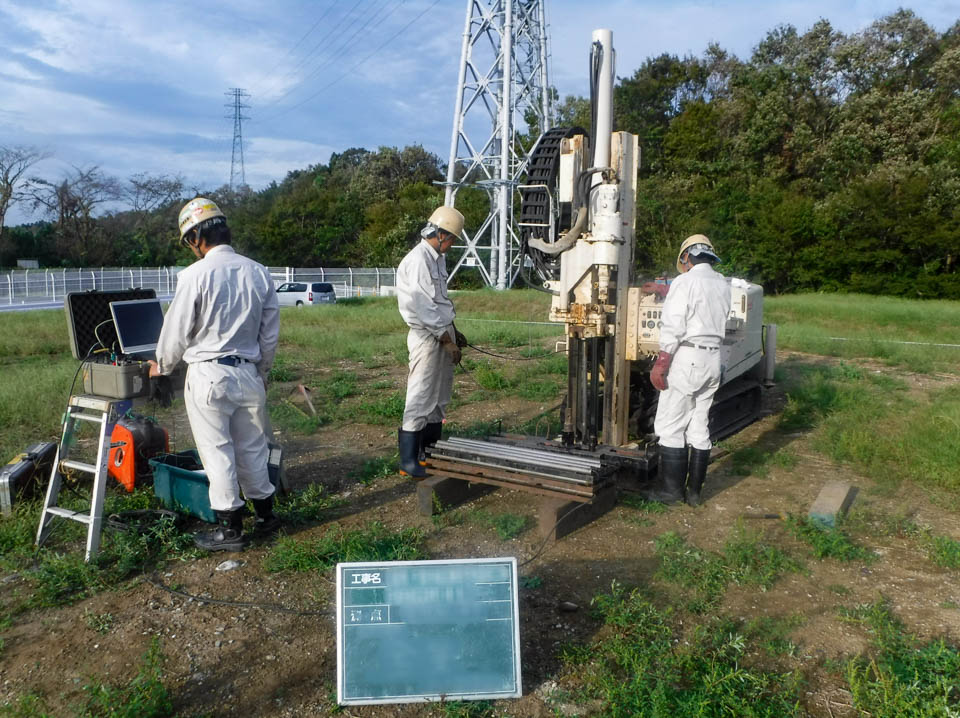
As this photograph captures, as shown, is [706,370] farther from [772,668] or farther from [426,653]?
[426,653]

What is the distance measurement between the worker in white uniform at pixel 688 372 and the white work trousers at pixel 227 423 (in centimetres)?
271

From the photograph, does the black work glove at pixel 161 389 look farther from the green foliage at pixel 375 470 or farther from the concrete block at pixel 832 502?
the concrete block at pixel 832 502

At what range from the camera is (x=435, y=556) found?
4355mm

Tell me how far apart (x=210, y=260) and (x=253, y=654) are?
2175mm

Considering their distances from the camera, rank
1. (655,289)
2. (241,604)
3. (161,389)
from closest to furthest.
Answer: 1. (241,604)
2. (161,389)
3. (655,289)

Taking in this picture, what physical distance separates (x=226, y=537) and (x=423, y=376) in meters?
1.84

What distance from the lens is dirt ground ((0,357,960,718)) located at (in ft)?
10.1

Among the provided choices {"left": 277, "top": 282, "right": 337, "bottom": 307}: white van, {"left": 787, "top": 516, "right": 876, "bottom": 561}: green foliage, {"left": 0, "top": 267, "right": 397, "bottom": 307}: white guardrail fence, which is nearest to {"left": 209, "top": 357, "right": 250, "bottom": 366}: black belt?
{"left": 787, "top": 516, "right": 876, "bottom": 561}: green foliage

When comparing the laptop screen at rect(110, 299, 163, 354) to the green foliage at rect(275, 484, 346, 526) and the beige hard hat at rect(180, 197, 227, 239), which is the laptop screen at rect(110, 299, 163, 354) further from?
the green foliage at rect(275, 484, 346, 526)

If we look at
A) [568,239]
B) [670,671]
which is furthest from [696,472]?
[670,671]

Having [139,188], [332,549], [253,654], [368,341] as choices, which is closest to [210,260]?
[332,549]

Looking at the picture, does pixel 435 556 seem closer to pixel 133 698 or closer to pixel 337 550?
pixel 337 550

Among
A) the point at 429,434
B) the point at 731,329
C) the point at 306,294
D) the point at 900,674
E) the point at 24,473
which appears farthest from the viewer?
the point at 306,294

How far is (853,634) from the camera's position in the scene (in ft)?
11.5
